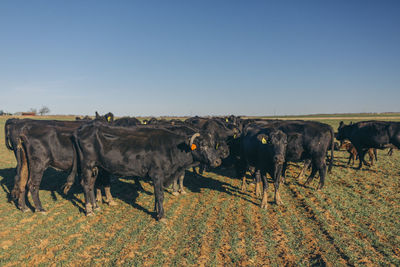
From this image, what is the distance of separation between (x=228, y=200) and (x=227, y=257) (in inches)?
126

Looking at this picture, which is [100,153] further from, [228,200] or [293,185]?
[293,185]

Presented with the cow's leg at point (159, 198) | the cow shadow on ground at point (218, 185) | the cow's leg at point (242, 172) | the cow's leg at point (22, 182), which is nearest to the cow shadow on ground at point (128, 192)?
the cow's leg at point (159, 198)

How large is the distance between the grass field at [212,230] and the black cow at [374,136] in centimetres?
356

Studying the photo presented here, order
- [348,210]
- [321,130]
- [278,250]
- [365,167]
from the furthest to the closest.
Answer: [365,167] → [321,130] → [348,210] → [278,250]

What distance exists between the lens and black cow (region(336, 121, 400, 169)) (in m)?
11.7

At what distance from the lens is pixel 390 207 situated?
7.13m

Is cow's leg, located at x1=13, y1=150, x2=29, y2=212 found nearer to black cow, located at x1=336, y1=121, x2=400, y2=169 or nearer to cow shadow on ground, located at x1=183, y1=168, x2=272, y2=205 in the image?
cow shadow on ground, located at x1=183, y1=168, x2=272, y2=205

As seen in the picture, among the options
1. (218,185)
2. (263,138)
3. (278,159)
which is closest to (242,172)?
(218,185)

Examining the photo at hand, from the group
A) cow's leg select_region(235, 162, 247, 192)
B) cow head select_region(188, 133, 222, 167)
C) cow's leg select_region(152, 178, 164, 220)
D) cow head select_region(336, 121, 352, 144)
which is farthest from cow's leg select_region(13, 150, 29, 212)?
cow head select_region(336, 121, 352, 144)

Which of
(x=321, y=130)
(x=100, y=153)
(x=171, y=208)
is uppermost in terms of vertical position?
(x=321, y=130)

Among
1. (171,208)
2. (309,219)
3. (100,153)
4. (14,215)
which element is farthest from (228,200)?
(14,215)

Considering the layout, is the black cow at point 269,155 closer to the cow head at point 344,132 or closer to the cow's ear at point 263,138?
the cow's ear at point 263,138

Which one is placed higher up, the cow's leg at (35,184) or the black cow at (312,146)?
the black cow at (312,146)

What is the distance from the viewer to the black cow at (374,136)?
1166 centimetres
